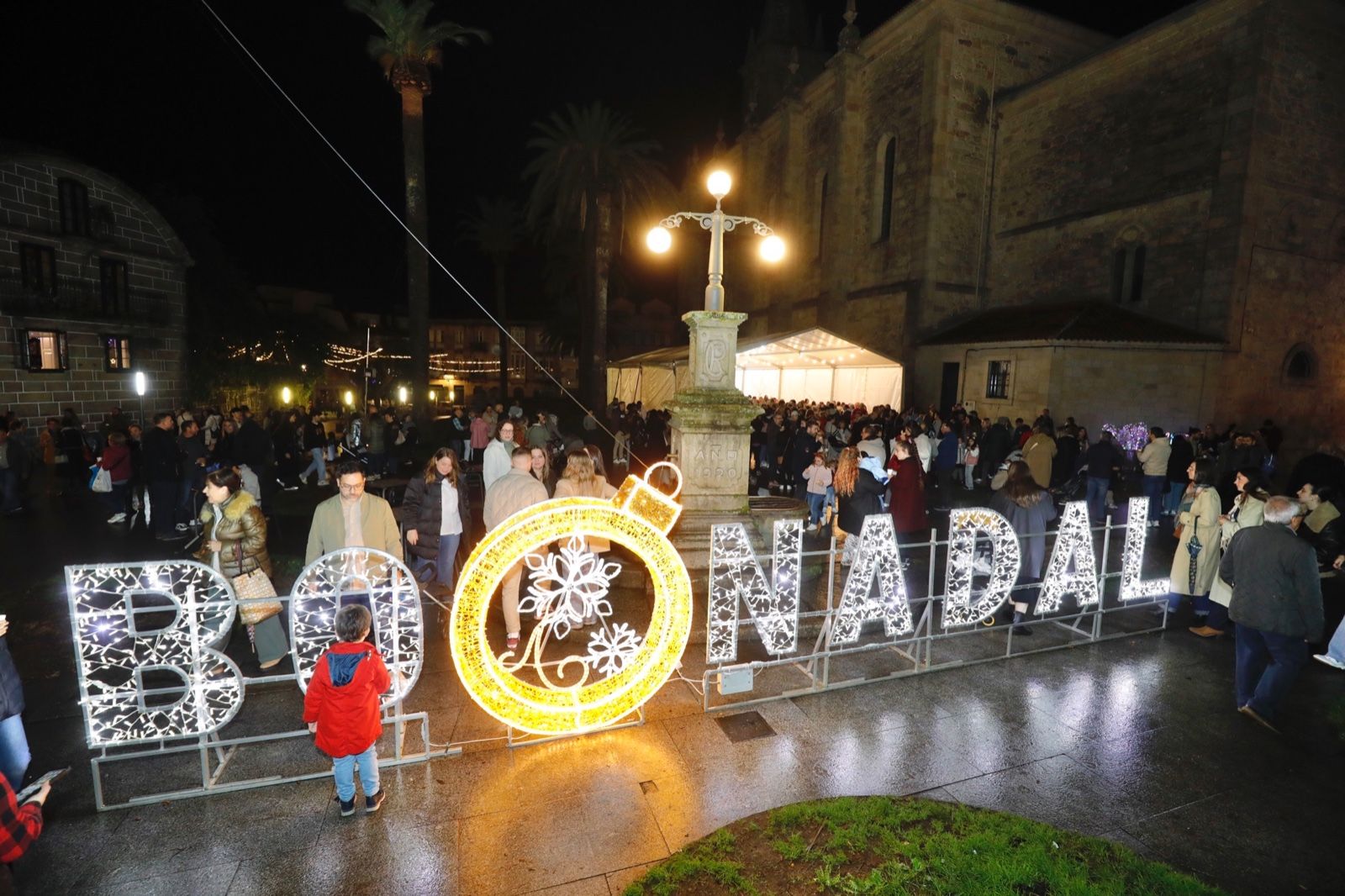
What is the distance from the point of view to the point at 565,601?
4.62 metres

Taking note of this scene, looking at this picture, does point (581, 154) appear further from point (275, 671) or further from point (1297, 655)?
point (1297, 655)

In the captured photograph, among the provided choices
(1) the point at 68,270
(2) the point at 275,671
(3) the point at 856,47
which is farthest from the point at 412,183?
(3) the point at 856,47

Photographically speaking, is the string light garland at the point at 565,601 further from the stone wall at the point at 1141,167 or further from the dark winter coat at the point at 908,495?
the stone wall at the point at 1141,167

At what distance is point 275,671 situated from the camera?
226 inches

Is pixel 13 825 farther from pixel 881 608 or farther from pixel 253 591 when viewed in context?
pixel 881 608

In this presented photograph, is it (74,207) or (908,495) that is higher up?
(74,207)

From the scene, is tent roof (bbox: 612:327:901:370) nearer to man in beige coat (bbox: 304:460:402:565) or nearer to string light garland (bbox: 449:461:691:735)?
man in beige coat (bbox: 304:460:402:565)

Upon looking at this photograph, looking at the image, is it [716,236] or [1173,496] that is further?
[1173,496]

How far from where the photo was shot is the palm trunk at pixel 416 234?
18.7 metres

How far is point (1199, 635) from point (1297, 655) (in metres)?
2.19

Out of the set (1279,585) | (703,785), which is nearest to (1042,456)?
(1279,585)

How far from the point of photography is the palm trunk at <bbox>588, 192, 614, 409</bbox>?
24.1 meters

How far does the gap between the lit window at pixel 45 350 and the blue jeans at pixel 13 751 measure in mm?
22248

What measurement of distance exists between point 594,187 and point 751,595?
22.2 meters
